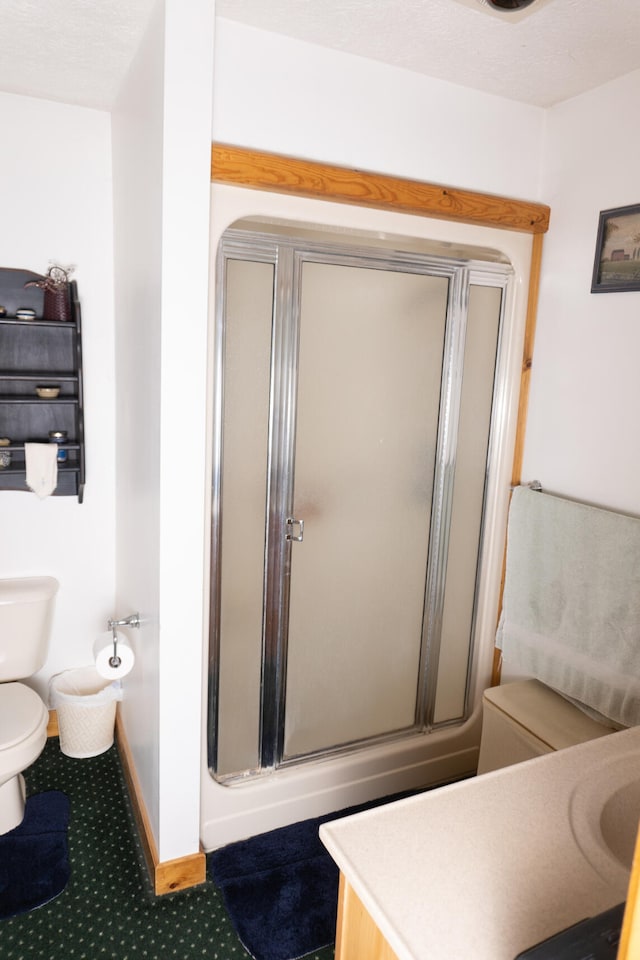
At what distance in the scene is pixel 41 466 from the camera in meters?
2.47

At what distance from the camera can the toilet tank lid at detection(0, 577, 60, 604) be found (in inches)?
98.0

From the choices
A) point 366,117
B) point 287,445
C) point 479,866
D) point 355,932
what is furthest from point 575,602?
A: point 366,117

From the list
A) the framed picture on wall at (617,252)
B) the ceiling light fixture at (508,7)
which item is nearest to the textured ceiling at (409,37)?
the ceiling light fixture at (508,7)

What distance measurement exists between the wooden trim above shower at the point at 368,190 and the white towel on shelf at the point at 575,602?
3.03ft

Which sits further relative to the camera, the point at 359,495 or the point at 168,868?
the point at 359,495

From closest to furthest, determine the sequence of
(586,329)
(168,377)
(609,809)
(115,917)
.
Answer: (609,809), (168,377), (115,917), (586,329)

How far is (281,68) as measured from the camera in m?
1.91

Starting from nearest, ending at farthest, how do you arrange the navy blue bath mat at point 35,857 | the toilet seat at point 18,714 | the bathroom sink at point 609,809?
the bathroom sink at point 609,809
the navy blue bath mat at point 35,857
the toilet seat at point 18,714

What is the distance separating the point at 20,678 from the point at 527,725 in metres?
1.81

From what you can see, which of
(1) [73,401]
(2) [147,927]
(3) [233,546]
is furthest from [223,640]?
(1) [73,401]

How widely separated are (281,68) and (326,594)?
1593 millimetres

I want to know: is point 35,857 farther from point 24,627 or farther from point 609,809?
point 609,809

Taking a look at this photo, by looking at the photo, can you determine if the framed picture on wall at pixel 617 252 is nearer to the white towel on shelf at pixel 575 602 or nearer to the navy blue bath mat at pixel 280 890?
the white towel on shelf at pixel 575 602

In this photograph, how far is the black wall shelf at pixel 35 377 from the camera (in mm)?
2480
